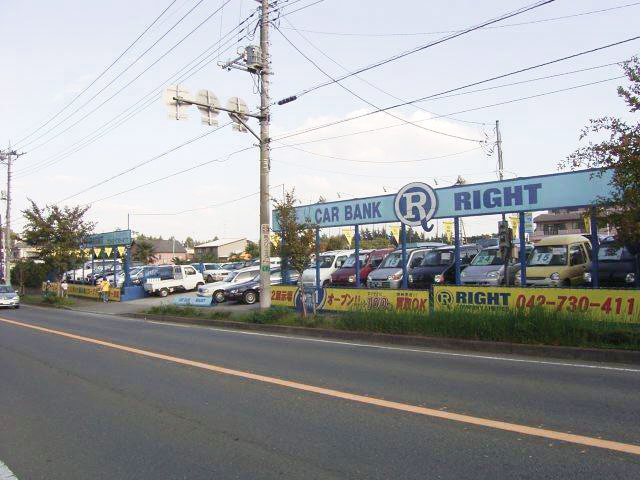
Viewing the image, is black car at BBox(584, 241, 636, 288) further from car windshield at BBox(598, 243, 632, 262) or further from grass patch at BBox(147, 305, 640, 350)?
grass patch at BBox(147, 305, 640, 350)

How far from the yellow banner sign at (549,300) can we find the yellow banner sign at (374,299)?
19.3 inches

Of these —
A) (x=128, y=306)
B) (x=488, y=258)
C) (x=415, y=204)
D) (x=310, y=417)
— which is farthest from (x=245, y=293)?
(x=310, y=417)

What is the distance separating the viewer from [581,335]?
10.7m

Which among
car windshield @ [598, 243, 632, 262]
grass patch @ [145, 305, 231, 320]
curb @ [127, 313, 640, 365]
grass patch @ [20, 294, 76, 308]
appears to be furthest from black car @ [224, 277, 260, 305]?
car windshield @ [598, 243, 632, 262]

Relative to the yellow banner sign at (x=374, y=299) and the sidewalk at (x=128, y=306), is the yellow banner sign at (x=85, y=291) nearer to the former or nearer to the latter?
the sidewalk at (x=128, y=306)

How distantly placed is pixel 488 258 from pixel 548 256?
2.03 m

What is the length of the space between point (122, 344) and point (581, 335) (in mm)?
10029

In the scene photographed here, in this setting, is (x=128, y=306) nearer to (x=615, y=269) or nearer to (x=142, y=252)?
(x=615, y=269)

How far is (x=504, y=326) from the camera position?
37.7ft

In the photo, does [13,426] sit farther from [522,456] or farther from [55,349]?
[55,349]

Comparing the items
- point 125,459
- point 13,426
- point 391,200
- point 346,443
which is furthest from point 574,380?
point 391,200

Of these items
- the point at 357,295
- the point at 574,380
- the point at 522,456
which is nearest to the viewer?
the point at 522,456

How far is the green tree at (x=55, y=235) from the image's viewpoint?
111ft

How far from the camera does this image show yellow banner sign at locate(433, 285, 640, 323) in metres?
11.9
